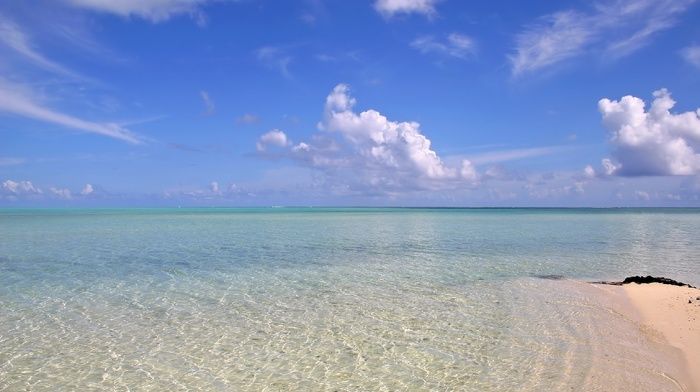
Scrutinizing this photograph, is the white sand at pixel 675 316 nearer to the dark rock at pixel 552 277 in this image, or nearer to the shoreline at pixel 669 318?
the shoreline at pixel 669 318

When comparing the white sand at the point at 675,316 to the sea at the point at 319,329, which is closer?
the sea at the point at 319,329

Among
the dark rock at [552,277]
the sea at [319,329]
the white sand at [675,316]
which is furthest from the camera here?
the dark rock at [552,277]

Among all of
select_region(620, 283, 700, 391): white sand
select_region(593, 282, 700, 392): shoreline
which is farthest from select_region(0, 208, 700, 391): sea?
select_region(620, 283, 700, 391): white sand

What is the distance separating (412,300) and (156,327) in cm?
721

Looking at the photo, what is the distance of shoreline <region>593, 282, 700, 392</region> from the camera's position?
8.30 m

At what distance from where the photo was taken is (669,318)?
11516 millimetres

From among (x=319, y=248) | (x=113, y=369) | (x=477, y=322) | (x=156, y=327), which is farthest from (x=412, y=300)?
(x=319, y=248)

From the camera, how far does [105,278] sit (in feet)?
54.1

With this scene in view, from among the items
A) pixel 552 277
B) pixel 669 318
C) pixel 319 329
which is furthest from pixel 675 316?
pixel 319 329

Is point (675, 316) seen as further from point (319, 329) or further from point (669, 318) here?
point (319, 329)

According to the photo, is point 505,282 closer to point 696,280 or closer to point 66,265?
point 696,280

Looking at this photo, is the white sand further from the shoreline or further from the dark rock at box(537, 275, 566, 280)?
the dark rock at box(537, 275, 566, 280)

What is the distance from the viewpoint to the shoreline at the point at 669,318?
A: 8.30 m

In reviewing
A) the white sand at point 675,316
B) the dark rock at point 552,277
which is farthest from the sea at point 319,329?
the white sand at point 675,316
